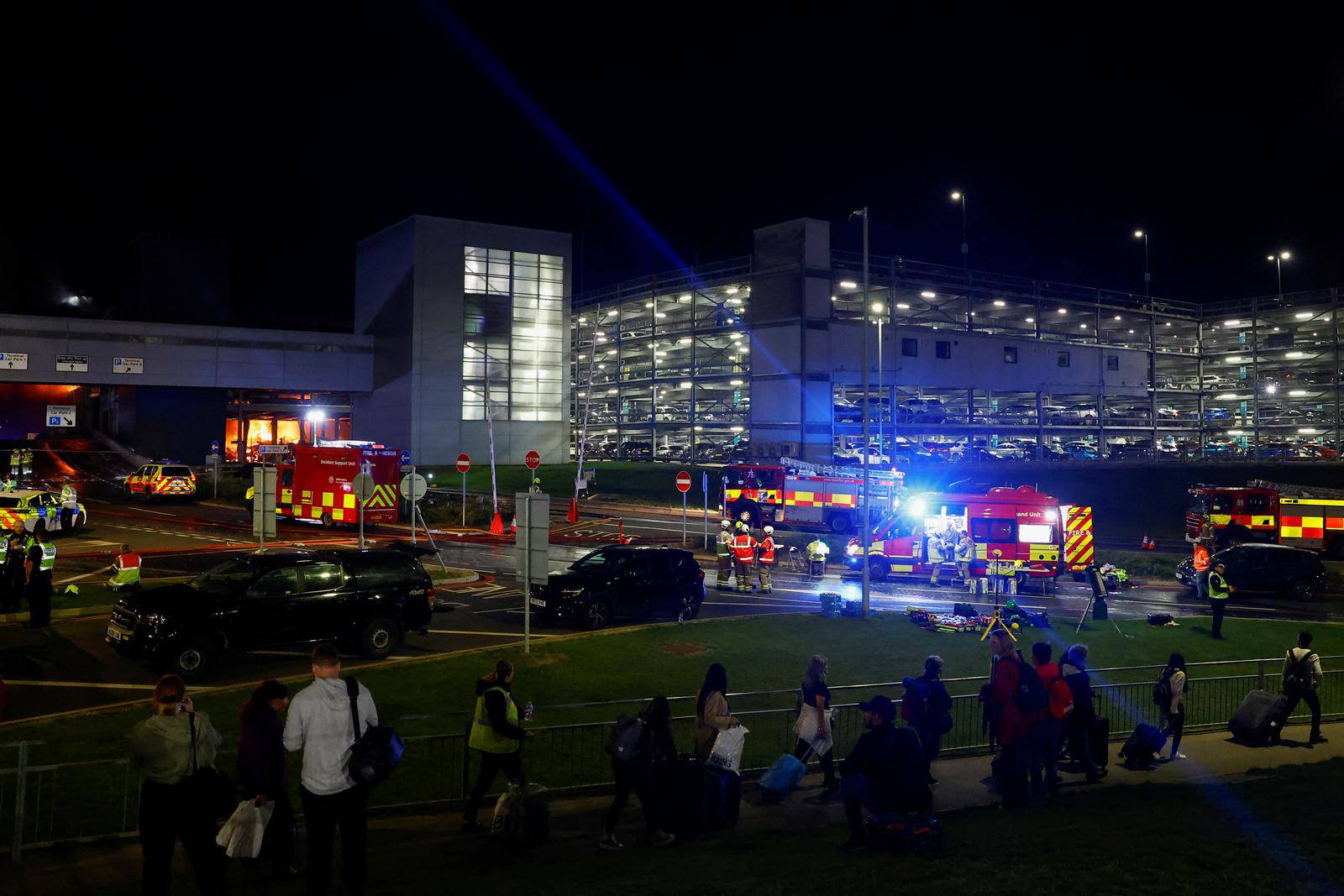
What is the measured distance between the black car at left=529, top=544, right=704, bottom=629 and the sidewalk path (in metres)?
8.86

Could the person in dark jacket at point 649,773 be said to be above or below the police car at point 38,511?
below

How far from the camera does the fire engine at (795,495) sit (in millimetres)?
36625

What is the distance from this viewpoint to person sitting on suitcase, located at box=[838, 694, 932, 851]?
7.59 meters

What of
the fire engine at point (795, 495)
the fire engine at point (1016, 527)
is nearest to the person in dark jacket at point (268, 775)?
the fire engine at point (1016, 527)

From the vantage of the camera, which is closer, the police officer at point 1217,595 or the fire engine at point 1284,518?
the police officer at point 1217,595

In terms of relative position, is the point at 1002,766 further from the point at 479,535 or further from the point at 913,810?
the point at 479,535

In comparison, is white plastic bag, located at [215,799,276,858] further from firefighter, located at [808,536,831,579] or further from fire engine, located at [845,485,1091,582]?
firefighter, located at [808,536,831,579]

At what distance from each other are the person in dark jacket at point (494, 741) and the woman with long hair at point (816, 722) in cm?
312

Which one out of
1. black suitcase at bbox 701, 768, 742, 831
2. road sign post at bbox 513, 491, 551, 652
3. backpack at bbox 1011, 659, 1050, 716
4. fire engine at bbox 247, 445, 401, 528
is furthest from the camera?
fire engine at bbox 247, 445, 401, 528

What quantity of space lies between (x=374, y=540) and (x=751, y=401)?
35.7 metres

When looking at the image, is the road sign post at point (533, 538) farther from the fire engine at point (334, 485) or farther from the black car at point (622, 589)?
→ the fire engine at point (334, 485)

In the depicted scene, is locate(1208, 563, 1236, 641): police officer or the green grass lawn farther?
locate(1208, 563, 1236, 641): police officer

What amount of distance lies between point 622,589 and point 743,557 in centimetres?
588

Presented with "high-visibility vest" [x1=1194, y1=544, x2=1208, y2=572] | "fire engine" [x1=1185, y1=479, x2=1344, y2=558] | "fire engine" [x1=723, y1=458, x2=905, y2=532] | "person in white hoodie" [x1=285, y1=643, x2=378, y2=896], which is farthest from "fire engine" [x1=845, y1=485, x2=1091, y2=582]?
"person in white hoodie" [x1=285, y1=643, x2=378, y2=896]
